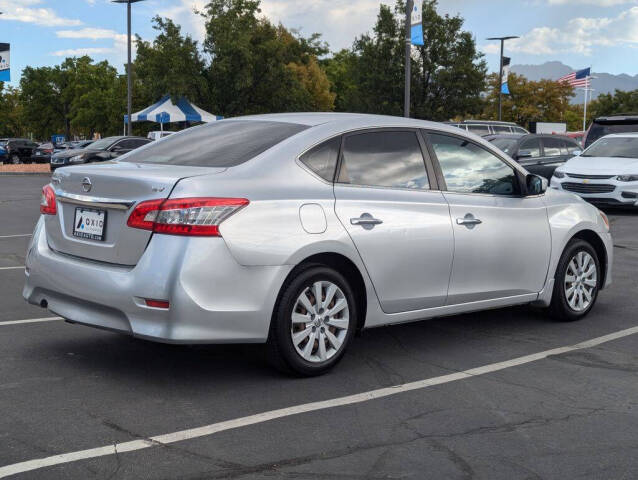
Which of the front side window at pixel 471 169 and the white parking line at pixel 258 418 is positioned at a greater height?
the front side window at pixel 471 169

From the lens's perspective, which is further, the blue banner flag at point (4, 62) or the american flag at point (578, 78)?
the american flag at point (578, 78)

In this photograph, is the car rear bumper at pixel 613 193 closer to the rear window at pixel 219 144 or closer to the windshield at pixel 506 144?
the windshield at pixel 506 144

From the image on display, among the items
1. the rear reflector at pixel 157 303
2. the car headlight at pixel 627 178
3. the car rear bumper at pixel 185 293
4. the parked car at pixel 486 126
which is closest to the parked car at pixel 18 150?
the parked car at pixel 486 126

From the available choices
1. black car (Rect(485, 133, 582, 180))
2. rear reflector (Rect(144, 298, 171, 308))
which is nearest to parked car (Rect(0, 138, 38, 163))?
black car (Rect(485, 133, 582, 180))

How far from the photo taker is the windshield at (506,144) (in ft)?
65.5

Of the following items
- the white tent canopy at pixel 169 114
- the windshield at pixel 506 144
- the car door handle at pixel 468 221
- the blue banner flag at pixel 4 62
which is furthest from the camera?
the white tent canopy at pixel 169 114

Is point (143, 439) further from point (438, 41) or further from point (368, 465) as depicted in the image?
point (438, 41)

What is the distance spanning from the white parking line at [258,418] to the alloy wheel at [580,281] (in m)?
0.89

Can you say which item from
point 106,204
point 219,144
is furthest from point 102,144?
point 106,204

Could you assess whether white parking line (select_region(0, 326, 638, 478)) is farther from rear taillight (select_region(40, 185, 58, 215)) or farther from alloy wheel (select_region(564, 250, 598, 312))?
rear taillight (select_region(40, 185, 58, 215))

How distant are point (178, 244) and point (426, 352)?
2.14 metres

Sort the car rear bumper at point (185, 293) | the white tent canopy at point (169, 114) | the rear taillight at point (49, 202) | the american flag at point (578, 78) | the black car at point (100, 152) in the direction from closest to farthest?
the car rear bumper at point (185, 293)
the rear taillight at point (49, 202)
the black car at point (100, 152)
the white tent canopy at point (169, 114)
the american flag at point (578, 78)

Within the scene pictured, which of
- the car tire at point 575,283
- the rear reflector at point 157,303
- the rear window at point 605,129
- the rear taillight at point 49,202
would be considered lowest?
the car tire at point 575,283

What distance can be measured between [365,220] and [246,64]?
5051 cm
